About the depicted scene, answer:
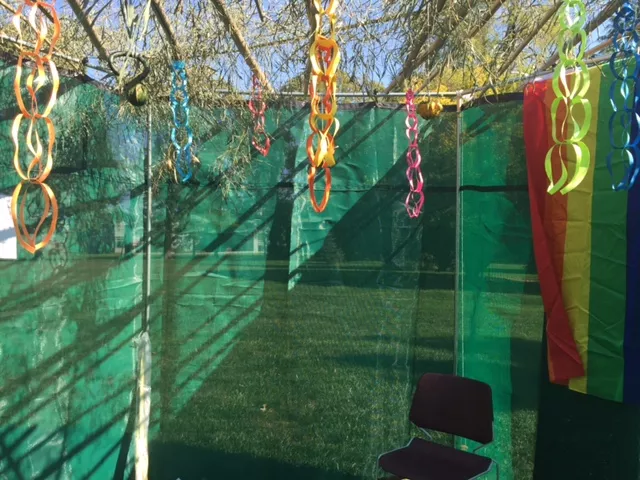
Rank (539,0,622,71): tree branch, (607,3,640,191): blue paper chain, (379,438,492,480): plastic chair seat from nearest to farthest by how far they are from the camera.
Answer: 1. (607,3,640,191): blue paper chain
2. (539,0,622,71): tree branch
3. (379,438,492,480): plastic chair seat

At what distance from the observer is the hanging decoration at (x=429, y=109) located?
110 inches

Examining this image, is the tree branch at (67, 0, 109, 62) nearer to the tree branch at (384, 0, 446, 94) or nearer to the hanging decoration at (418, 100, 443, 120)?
the tree branch at (384, 0, 446, 94)

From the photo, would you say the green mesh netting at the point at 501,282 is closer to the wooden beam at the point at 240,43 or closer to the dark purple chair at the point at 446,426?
the dark purple chair at the point at 446,426

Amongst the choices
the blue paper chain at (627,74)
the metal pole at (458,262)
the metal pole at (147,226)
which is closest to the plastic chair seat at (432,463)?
the metal pole at (458,262)

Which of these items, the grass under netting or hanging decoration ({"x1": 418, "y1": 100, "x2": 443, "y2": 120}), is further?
the grass under netting

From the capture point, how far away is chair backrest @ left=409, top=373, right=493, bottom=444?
2545 millimetres

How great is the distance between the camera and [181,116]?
2906mm

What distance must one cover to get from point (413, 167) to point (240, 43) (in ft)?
3.58

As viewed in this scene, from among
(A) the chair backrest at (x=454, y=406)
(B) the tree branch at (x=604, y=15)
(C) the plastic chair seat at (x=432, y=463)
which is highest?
(B) the tree branch at (x=604, y=15)

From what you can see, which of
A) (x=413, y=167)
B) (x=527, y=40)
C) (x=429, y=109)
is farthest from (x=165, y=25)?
(x=527, y=40)

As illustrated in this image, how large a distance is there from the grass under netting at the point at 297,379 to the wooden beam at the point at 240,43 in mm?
1039

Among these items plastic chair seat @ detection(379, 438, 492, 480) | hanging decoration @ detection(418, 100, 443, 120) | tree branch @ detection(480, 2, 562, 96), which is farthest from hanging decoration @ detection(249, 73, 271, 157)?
plastic chair seat @ detection(379, 438, 492, 480)

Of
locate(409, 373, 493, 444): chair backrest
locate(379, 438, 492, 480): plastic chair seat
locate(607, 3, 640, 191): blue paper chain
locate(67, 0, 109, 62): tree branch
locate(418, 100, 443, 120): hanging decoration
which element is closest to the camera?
locate(607, 3, 640, 191): blue paper chain

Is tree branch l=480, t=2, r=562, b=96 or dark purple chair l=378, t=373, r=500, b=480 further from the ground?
tree branch l=480, t=2, r=562, b=96
